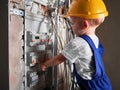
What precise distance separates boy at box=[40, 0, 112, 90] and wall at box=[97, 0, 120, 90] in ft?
3.83

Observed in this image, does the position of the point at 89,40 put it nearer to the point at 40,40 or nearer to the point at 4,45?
the point at 40,40

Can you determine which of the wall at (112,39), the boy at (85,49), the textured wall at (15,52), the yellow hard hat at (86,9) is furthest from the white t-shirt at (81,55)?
the wall at (112,39)

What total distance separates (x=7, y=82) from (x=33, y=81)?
26 centimetres

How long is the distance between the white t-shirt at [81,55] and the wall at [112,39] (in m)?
1.17

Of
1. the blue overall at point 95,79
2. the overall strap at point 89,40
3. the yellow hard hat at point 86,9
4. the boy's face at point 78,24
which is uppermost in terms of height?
the yellow hard hat at point 86,9

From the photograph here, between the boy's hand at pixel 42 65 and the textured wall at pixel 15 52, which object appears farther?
the boy's hand at pixel 42 65

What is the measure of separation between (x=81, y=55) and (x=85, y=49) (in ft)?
0.15

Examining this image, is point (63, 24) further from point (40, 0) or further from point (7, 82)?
point (7, 82)

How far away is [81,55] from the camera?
1.11 m

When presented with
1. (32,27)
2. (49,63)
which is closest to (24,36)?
(32,27)

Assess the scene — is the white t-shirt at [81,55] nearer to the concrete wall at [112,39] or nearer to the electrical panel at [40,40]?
the electrical panel at [40,40]

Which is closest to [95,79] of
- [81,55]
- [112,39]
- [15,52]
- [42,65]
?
[81,55]

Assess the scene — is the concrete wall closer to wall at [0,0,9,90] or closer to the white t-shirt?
the white t-shirt

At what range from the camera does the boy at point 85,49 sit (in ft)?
3.59
